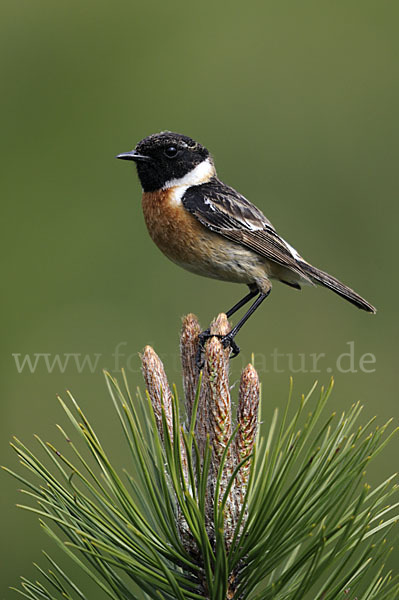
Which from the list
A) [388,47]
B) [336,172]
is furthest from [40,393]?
[388,47]

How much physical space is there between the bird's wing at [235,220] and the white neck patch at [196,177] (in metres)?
0.03

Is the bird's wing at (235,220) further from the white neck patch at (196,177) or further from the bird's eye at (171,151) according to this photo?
the bird's eye at (171,151)

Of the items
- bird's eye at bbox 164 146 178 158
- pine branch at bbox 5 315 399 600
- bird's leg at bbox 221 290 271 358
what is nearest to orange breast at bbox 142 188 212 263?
bird's eye at bbox 164 146 178 158

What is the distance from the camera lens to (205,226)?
3.22 metres

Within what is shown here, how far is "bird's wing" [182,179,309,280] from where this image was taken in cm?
324

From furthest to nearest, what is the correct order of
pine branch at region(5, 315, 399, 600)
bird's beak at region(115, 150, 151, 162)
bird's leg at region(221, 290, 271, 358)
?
bird's beak at region(115, 150, 151, 162), bird's leg at region(221, 290, 271, 358), pine branch at region(5, 315, 399, 600)

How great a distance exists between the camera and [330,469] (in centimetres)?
178

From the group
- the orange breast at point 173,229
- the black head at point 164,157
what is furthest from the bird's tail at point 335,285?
the black head at point 164,157

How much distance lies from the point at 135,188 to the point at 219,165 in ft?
2.07

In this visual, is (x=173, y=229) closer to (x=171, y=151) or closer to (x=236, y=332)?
(x=171, y=151)

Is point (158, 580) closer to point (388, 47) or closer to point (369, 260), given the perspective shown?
point (369, 260)

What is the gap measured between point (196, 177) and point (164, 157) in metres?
0.21

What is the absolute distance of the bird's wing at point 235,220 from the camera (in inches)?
127

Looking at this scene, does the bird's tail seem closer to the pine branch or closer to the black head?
the black head
